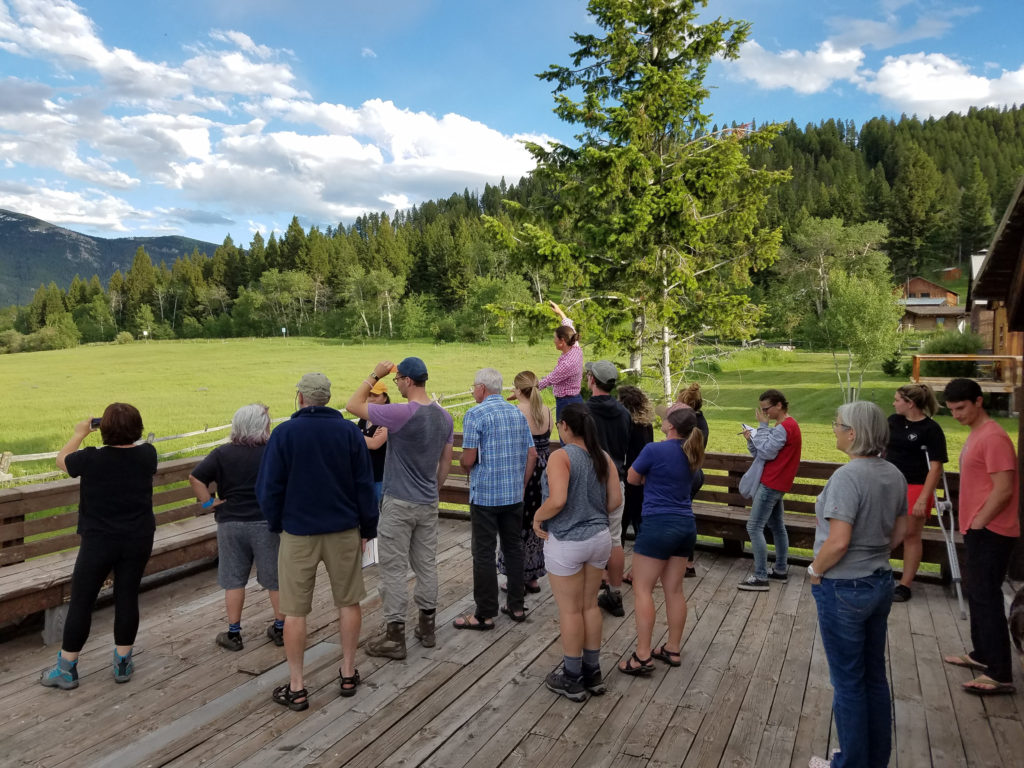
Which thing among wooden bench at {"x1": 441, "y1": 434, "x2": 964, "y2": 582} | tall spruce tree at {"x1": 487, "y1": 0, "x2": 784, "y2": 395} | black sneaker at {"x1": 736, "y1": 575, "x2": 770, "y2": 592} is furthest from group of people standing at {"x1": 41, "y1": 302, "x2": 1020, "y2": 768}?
tall spruce tree at {"x1": 487, "y1": 0, "x2": 784, "y2": 395}

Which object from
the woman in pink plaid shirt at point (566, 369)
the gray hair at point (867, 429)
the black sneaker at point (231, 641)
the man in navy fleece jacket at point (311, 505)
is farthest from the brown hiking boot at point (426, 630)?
the gray hair at point (867, 429)

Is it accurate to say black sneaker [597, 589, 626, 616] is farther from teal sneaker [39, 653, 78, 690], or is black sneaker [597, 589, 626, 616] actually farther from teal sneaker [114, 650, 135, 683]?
teal sneaker [39, 653, 78, 690]

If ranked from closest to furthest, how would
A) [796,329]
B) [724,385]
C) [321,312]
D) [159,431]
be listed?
1. [159,431]
2. [724,385]
3. [796,329]
4. [321,312]

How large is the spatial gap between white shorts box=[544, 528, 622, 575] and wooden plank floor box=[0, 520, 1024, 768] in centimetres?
90

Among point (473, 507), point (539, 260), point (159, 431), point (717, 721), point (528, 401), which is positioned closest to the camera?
point (717, 721)

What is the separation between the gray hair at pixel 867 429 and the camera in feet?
10.3

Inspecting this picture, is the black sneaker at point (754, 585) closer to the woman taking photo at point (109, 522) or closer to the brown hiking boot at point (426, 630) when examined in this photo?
the brown hiking boot at point (426, 630)

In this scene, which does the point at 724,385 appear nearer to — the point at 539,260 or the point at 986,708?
the point at 539,260

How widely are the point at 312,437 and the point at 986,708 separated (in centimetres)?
446

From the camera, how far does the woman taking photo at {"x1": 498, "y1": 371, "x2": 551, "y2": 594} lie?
18.8 ft

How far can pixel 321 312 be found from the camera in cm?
8450

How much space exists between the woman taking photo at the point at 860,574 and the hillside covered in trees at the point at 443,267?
50397mm

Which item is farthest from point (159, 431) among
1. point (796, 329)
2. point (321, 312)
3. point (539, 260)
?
point (321, 312)

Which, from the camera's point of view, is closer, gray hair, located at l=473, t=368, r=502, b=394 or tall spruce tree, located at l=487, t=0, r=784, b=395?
gray hair, located at l=473, t=368, r=502, b=394
